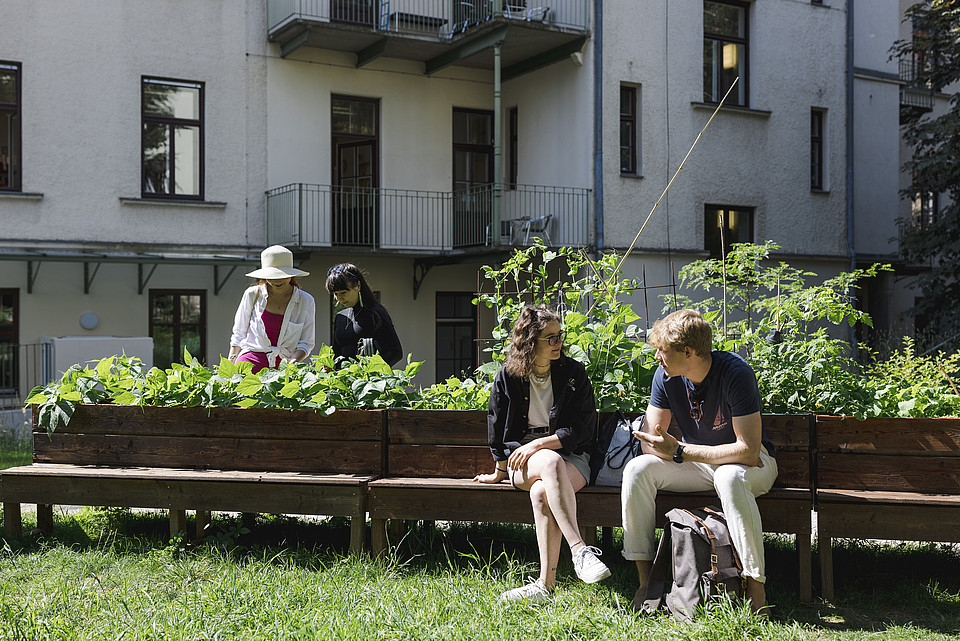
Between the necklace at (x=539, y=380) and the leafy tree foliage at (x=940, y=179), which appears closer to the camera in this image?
the necklace at (x=539, y=380)

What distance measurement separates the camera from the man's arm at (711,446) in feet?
13.8

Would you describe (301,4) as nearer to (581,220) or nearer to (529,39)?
(529,39)

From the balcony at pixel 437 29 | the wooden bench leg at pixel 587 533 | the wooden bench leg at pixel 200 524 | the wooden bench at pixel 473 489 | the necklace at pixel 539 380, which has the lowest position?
the wooden bench leg at pixel 200 524

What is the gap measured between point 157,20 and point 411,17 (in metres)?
4.03

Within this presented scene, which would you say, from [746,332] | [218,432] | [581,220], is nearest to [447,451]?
[218,432]

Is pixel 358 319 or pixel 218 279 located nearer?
pixel 358 319

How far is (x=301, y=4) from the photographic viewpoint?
15.0 meters

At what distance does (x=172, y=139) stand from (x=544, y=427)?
11.9 meters

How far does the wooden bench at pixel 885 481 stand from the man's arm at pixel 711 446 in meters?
0.53

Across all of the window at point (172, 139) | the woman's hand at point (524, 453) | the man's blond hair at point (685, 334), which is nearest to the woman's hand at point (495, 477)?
the woman's hand at point (524, 453)

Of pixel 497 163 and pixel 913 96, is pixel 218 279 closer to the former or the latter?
pixel 497 163

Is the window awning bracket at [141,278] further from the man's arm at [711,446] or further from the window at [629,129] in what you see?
the man's arm at [711,446]

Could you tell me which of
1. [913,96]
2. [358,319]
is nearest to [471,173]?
[913,96]

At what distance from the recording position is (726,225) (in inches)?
669
